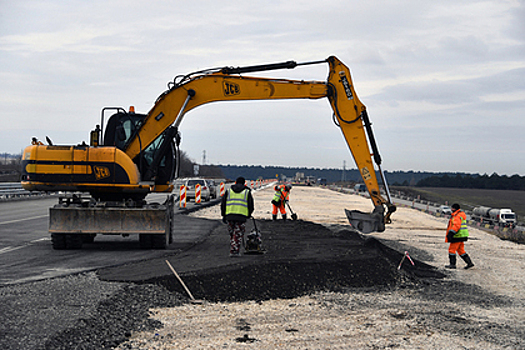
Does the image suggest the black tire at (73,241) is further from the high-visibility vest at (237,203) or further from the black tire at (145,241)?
the high-visibility vest at (237,203)

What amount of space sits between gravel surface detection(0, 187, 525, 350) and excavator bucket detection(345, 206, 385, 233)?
170 cm

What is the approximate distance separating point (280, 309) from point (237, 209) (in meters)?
3.79

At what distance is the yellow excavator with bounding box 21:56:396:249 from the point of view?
12805mm

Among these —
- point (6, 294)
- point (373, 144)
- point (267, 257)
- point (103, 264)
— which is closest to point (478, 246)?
point (373, 144)

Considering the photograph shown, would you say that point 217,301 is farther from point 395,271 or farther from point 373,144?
point 373,144

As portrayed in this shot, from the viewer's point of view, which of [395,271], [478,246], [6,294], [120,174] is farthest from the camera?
[478,246]

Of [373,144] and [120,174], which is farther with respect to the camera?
[373,144]

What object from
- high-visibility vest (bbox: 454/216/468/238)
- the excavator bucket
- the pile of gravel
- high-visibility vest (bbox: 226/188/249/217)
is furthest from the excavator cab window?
high-visibility vest (bbox: 454/216/468/238)

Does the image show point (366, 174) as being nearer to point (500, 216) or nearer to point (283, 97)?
point (283, 97)

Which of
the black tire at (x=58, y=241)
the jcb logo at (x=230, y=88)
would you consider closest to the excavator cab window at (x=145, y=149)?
the jcb logo at (x=230, y=88)

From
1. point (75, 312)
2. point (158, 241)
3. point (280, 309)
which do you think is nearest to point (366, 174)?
point (158, 241)

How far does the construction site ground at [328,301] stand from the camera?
6.93 metres

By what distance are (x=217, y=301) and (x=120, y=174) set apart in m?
5.20

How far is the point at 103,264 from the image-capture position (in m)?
11.1
